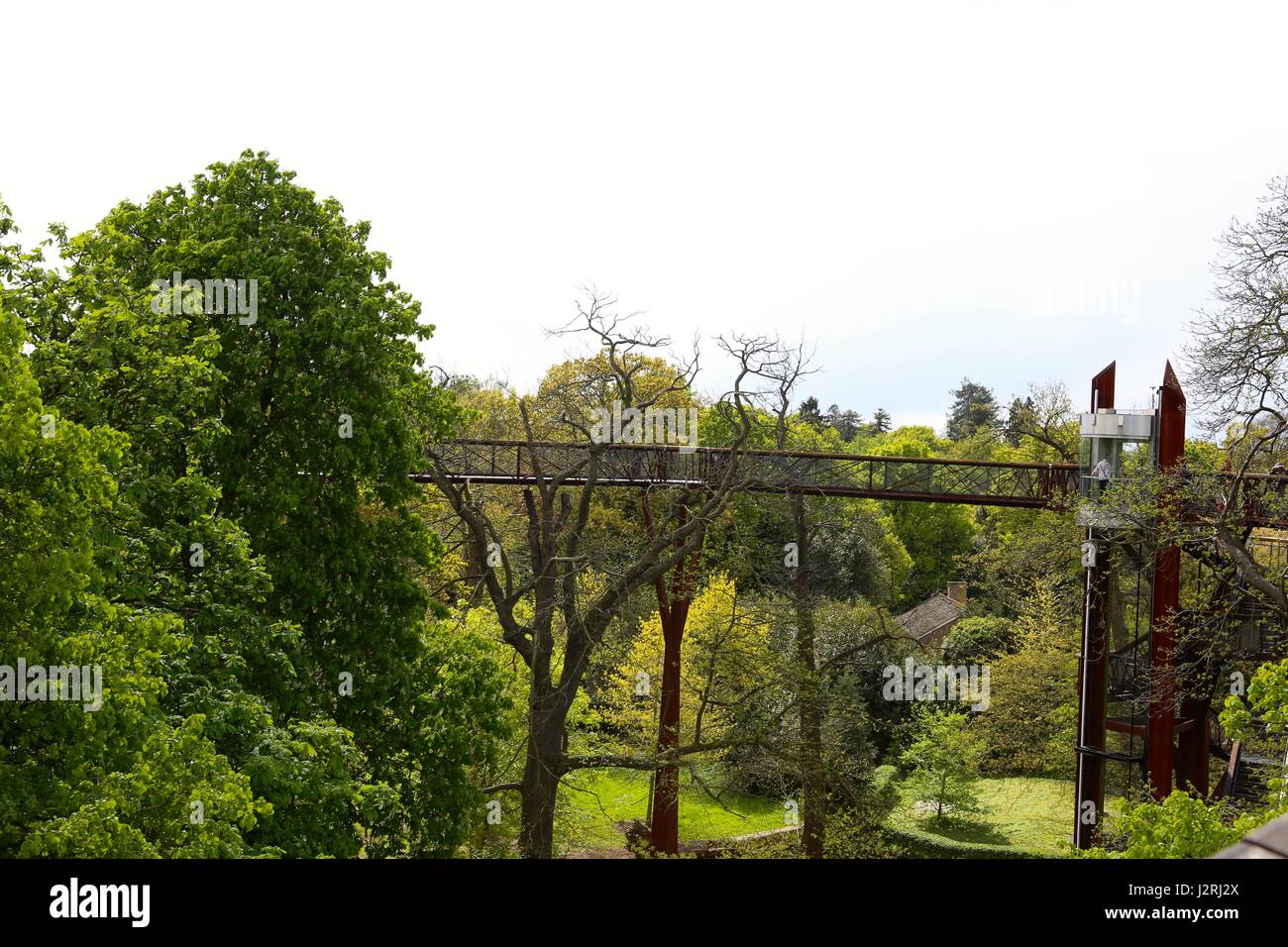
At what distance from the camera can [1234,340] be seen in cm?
1758

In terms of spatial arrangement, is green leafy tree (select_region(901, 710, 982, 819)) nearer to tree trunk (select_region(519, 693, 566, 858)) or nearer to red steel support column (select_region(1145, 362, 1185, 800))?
red steel support column (select_region(1145, 362, 1185, 800))

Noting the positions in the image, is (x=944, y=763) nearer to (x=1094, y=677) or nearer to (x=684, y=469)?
(x=1094, y=677)

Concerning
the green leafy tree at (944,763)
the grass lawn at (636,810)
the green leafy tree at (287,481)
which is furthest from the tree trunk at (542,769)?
the green leafy tree at (944,763)

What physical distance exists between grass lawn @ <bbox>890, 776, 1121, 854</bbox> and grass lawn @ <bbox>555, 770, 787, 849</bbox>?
3.56 metres

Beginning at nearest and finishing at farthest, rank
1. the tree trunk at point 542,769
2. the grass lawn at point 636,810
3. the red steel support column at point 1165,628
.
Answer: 1. the tree trunk at point 542,769
2. the red steel support column at point 1165,628
3. the grass lawn at point 636,810

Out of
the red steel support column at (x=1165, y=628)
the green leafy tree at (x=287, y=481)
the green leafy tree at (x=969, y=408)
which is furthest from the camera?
the green leafy tree at (x=969, y=408)

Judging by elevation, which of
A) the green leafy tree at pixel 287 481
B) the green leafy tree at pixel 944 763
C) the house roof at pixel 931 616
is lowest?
the green leafy tree at pixel 944 763

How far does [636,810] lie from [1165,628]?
16.2 metres

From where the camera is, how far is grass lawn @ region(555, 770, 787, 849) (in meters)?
26.4

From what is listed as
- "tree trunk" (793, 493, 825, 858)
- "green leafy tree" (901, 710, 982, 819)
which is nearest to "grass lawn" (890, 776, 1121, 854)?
"green leafy tree" (901, 710, 982, 819)

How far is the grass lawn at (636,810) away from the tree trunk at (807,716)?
128 inches

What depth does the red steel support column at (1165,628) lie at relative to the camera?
Answer: 17.4 metres

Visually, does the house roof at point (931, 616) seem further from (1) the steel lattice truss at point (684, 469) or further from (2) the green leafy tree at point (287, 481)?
(2) the green leafy tree at point (287, 481)
